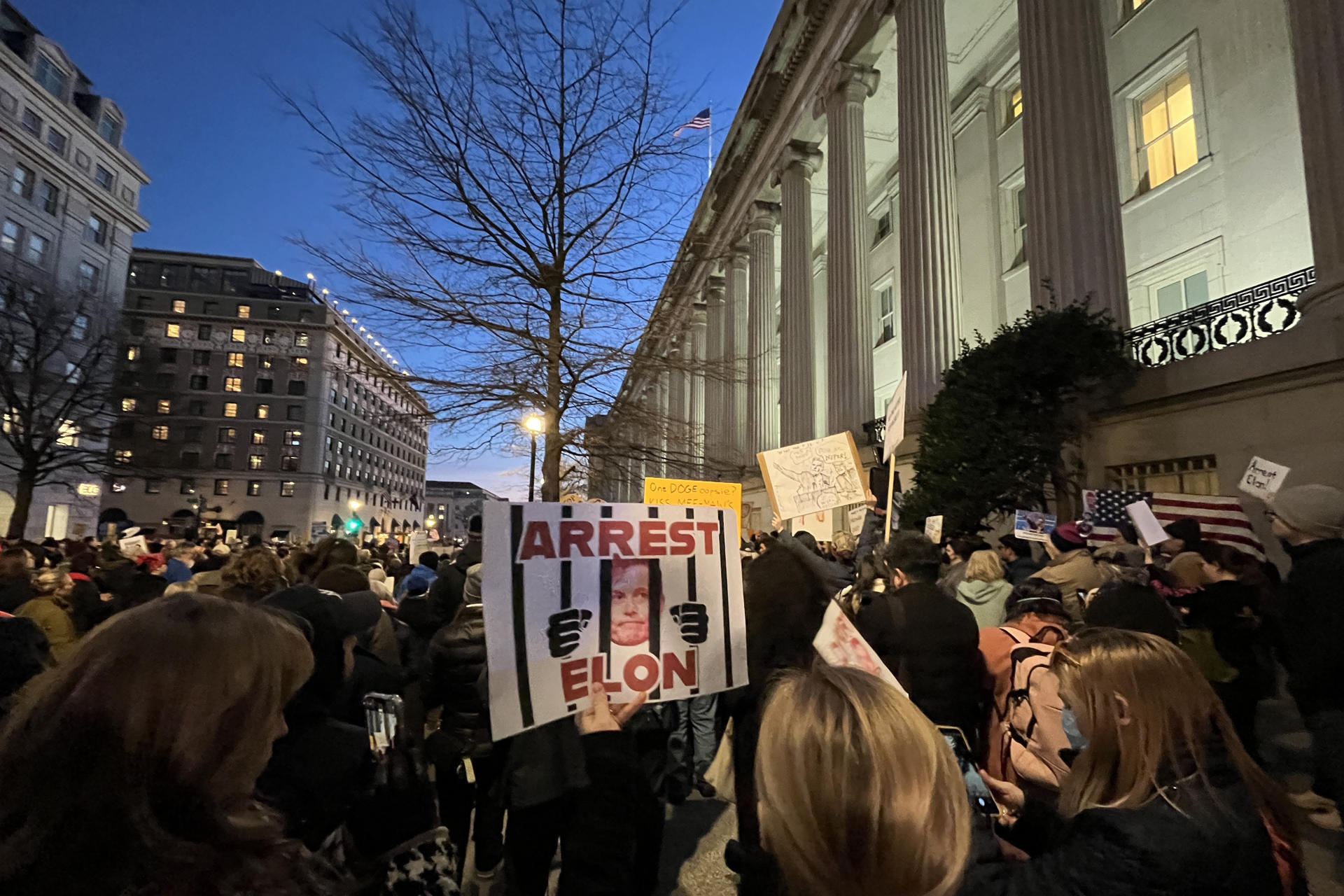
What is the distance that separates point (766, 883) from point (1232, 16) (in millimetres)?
17141

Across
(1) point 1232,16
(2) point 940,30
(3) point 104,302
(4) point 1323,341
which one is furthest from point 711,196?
(3) point 104,302

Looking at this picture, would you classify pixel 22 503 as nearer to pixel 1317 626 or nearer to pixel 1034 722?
pixel 1034 722

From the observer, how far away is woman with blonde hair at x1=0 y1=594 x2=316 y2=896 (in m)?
1.16

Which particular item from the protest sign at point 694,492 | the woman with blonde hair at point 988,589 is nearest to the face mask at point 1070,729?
the woman with blonde hair at point 988,589

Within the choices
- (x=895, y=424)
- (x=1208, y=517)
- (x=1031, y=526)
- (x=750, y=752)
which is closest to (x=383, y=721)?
(x=750, y=752)

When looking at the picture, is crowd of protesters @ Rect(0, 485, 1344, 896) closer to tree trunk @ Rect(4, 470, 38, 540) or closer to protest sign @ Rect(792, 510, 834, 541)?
protest sign @ Rect(792, 510, 834, 541)

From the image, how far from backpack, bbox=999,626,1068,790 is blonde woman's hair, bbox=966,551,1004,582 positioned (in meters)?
1.87

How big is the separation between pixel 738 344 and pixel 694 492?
2132cm

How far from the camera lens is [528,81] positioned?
933 centimetres

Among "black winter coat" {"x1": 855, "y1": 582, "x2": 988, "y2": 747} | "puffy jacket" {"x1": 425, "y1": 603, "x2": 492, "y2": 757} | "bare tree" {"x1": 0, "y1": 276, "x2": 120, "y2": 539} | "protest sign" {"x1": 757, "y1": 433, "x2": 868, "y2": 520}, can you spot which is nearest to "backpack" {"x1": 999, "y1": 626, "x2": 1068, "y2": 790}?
"black winter coat" {"x1": 855, "y1": 582, "x2": 988, "y2": 747}

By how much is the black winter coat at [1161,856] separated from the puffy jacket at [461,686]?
286 cm

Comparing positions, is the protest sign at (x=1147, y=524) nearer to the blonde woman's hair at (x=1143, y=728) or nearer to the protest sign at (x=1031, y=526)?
the protest sign at (x=1031, y=526)

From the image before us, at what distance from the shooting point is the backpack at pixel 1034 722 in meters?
2.96

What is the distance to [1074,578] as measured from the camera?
16.1ft
